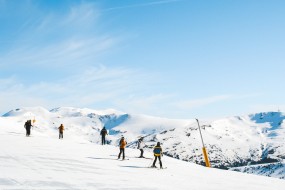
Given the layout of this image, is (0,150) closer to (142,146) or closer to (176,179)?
(142,146)

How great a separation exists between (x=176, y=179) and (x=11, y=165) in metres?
9.74

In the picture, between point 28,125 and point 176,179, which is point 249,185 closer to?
point 176,179

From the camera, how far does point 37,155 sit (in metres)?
26.4

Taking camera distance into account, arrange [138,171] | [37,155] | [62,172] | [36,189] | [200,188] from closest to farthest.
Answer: [36,189] → [200,188] → [62,172] → [138,171] → [37,155]

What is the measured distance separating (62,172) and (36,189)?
5.25m

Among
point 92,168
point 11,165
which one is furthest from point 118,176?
point 11,165

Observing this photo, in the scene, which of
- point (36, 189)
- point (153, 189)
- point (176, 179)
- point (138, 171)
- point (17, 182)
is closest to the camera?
point (36, 189)

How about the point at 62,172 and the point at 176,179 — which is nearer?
the point at 62,172

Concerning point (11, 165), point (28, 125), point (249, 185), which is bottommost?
point (249, 185)

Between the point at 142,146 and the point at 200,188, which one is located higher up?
the point at 142,146

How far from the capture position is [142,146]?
32.6 metres

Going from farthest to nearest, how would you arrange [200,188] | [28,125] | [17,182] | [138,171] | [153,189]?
[28,125]
[138,171]
[200,188]
[153,189]
[17,182]

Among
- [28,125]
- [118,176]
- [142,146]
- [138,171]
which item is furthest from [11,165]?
[28,125]

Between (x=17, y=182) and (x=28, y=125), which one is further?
(x=28, y=125)
